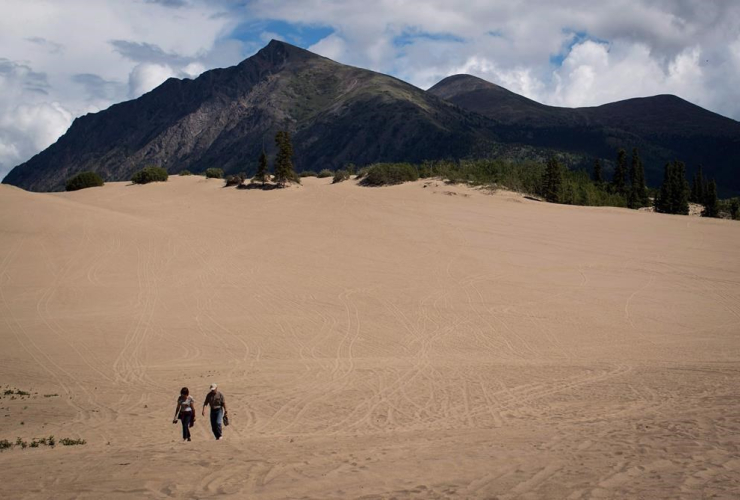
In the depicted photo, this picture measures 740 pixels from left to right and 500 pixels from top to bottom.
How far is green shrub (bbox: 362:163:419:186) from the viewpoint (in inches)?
1730

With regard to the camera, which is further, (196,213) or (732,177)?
(732,177)

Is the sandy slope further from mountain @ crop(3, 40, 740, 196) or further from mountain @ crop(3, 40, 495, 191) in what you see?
mountain @ crop(3, 40, 495, 191)

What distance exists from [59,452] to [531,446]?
274 inches

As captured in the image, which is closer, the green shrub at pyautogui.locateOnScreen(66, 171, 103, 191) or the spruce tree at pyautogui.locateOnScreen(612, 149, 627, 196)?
the green shrub at pyautogui.locateOnScreen(66, 171, 103, 191)

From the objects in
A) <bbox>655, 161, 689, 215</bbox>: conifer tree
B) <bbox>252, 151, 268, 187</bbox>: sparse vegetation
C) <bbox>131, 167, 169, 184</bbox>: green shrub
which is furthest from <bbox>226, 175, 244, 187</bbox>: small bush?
<bbox>655, 161, 689, 215</bbox>: conifer tree

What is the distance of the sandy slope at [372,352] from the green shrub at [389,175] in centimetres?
898

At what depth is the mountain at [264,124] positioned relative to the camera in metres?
126

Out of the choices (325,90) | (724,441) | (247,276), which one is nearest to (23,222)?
(247,276)

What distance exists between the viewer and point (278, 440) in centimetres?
935

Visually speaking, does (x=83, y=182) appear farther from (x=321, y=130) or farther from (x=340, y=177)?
(x=321, y=130)

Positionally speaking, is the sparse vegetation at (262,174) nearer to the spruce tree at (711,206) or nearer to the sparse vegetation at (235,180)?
the sparse vegetation at (235,180)

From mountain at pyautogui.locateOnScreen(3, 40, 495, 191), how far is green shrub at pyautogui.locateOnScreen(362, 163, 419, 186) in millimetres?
66639

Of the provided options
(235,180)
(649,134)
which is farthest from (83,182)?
(649,134)

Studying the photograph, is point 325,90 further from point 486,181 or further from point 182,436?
point 182,436
